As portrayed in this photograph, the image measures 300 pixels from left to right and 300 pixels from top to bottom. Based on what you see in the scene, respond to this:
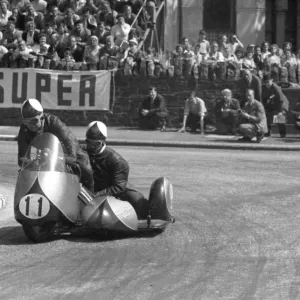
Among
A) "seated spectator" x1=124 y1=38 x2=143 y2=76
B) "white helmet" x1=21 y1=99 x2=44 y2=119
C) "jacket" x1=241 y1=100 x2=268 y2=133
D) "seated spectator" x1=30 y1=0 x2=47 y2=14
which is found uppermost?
"seated spectator" x1=30 y1=0 x2=47 y2=14

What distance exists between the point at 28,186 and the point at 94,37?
14.1 metres

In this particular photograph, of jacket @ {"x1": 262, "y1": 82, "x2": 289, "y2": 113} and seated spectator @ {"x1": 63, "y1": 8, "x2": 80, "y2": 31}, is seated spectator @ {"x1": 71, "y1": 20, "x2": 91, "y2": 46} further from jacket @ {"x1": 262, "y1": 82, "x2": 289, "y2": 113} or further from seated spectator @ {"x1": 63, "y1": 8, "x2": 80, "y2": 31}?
jacket @ {"x1": 262, "y1": 82, "x2": 289, "y2": 113}

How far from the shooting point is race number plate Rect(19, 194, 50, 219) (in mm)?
10609

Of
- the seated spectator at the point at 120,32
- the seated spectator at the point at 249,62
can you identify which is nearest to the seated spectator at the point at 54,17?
the seated spectator at the point at 120,32

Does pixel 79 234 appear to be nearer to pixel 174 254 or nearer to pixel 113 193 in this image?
pixel 113 193

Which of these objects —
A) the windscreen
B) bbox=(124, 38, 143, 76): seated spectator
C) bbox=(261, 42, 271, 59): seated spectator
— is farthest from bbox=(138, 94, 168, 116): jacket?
the windscreen

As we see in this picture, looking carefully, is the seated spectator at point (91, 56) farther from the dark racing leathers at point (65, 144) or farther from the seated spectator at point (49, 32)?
the dark racing leathers at point (65, 144)

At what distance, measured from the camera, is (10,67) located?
82.0ft

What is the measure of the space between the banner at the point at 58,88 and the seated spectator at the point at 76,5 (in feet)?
9.08

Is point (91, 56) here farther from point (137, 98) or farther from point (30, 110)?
point (30, 110)

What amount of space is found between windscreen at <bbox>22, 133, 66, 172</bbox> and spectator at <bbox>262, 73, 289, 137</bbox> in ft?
41.2

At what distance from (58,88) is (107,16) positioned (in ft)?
9.10

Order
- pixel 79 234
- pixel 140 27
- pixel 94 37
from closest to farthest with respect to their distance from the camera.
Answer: pixel 79 234 → pixel 94 37 → pixel 140 27

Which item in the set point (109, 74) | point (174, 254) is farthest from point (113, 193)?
point (109, 74)
